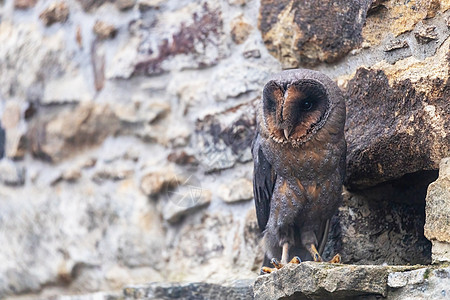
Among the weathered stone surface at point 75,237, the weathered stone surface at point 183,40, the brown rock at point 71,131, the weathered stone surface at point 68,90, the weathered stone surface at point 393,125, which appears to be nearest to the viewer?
the weathered stone surface at point 393,125

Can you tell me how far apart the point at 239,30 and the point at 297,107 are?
2.96 feet

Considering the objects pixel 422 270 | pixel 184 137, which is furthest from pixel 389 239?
pixel 184 137

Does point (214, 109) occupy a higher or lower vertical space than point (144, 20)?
lower

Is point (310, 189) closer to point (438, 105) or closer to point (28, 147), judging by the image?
point (438, 105)

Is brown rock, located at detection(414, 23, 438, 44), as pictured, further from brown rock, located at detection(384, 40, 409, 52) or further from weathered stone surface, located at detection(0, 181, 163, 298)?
weathered stone surface, located at detection(0, 181, 163, 298)

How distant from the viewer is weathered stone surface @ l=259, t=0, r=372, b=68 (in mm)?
2580

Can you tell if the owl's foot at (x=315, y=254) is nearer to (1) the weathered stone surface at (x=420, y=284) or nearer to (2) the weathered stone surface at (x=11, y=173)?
(1) the weathered stone surface at (x=420, y=284)

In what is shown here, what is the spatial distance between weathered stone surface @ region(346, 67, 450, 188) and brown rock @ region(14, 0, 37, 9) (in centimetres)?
201

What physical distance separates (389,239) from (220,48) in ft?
3.41

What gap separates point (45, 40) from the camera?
3.85 m

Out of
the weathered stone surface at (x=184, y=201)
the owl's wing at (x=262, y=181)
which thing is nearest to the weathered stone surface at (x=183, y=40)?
the weathered stone surface at (x=184, y=201)

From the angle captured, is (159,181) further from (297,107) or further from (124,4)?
(297,107)

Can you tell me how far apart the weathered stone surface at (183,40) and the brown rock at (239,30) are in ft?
0.22

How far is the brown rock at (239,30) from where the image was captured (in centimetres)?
303
